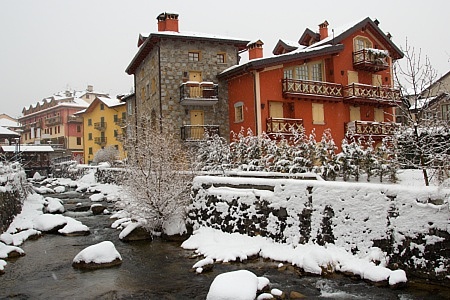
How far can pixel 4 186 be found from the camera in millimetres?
15562

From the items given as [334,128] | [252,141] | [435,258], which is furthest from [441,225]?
[334,128]

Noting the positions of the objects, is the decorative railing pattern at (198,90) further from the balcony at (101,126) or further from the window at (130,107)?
the balcony at (101,126)

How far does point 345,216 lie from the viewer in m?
9.82

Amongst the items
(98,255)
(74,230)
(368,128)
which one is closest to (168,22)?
(368,128)

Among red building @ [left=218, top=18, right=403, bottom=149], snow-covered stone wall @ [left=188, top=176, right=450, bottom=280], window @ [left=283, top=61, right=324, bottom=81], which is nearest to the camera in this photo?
snow-covered stone wall @ [left=188, top=176, right=450, bottom=280]

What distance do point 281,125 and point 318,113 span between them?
347 cm

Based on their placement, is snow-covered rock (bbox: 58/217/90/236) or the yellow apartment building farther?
the yellow apartment building

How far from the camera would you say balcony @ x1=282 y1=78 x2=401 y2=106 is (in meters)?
23.1

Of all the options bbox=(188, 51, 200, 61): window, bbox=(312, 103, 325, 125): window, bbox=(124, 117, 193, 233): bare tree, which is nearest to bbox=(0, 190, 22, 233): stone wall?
bbox=(124, 117, 193, 233): bare tree

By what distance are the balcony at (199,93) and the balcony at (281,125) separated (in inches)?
162

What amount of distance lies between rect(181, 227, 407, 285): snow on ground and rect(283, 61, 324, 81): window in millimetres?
13627

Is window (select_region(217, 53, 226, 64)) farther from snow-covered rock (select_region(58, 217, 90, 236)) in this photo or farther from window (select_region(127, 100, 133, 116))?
snow-covered rock (select_region(58, 217, 90, 236))

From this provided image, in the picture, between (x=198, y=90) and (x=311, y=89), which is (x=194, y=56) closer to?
(x=198, y=90)

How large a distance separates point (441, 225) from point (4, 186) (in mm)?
15275
